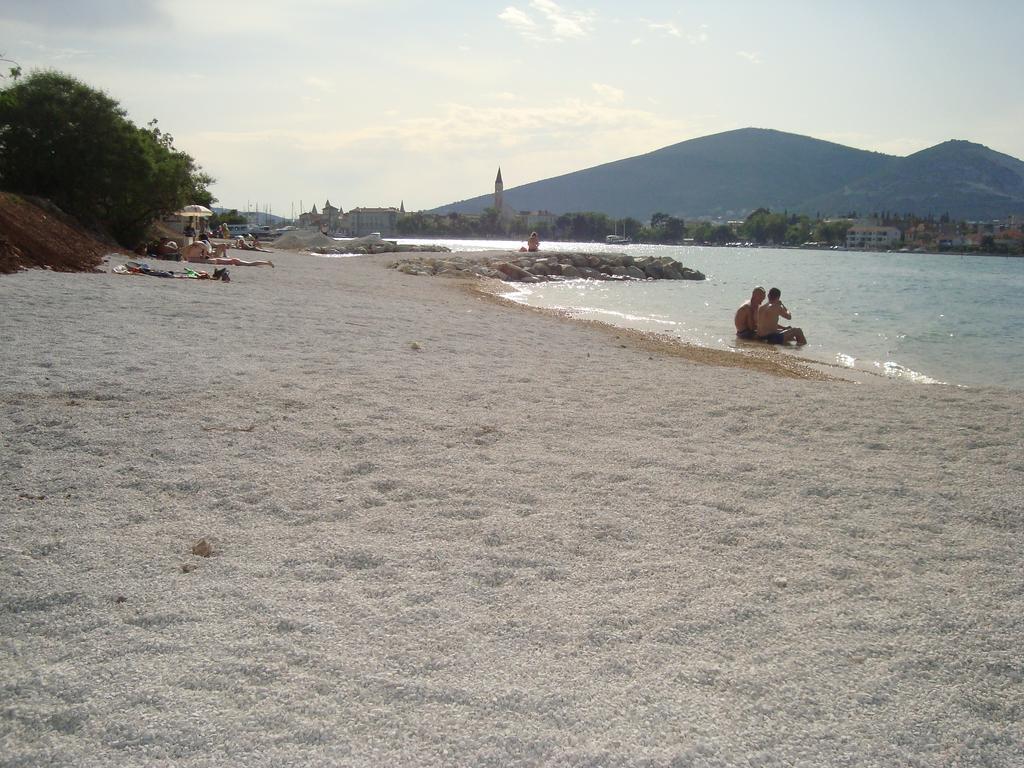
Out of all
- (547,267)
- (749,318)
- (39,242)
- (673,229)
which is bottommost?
(749,318)

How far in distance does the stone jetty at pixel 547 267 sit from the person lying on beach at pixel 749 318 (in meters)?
15.4

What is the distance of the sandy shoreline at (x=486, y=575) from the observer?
245cm

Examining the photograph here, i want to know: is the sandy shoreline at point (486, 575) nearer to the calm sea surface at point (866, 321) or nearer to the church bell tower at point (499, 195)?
the calm sea surface at point (866, 321)

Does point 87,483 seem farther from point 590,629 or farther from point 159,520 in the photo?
point 590,629

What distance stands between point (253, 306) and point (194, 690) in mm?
9948

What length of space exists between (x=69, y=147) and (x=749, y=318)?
17374mm

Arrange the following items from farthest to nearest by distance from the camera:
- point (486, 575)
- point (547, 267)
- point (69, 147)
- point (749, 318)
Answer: point (547, 267) → point (69, 147) → point (749, 318) → point (486, 575)

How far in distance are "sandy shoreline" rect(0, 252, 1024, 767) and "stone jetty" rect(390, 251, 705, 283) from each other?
79.9ft

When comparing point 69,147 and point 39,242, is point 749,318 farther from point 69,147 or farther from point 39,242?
point 69,147

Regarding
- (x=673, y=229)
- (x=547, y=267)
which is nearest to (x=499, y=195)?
(x=673, y=229)

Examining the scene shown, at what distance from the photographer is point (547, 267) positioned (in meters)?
38.1

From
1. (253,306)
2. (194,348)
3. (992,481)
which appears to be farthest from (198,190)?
(992,481)

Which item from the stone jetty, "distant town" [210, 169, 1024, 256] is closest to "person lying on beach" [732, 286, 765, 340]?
the stone jetty

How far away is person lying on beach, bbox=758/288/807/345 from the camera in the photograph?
15.6m
